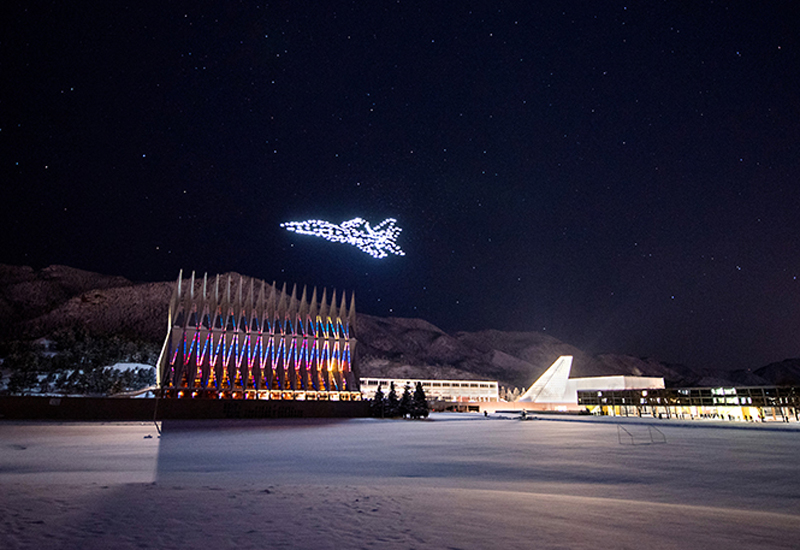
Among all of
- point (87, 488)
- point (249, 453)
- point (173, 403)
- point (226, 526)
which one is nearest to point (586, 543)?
point (226, 526)

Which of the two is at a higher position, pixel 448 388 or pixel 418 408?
pixel 418 408

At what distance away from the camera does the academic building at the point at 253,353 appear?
64.2 m

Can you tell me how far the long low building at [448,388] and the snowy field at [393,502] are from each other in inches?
3473

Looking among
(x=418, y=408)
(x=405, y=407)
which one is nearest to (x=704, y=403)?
(x=418, y=408)

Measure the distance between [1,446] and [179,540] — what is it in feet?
54.4

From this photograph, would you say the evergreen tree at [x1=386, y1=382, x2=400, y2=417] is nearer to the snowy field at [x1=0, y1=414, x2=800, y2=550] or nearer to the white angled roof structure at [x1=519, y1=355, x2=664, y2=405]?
the white angled roof structure at [x1=519, y1=355, x2=664, y2=405]

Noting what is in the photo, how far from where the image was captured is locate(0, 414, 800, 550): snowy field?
4.96 m

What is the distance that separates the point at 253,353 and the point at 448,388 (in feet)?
160

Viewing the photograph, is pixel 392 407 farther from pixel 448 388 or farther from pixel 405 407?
pixel 448 388

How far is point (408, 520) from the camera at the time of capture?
5727 mm

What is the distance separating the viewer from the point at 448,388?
104 metres

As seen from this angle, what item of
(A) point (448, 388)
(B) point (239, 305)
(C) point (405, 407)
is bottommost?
(A) point (448, 388)

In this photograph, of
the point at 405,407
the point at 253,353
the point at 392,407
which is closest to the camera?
the point at 405,407

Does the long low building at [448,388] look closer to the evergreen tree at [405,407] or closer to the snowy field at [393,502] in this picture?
the evergreen tree at [405,407]
